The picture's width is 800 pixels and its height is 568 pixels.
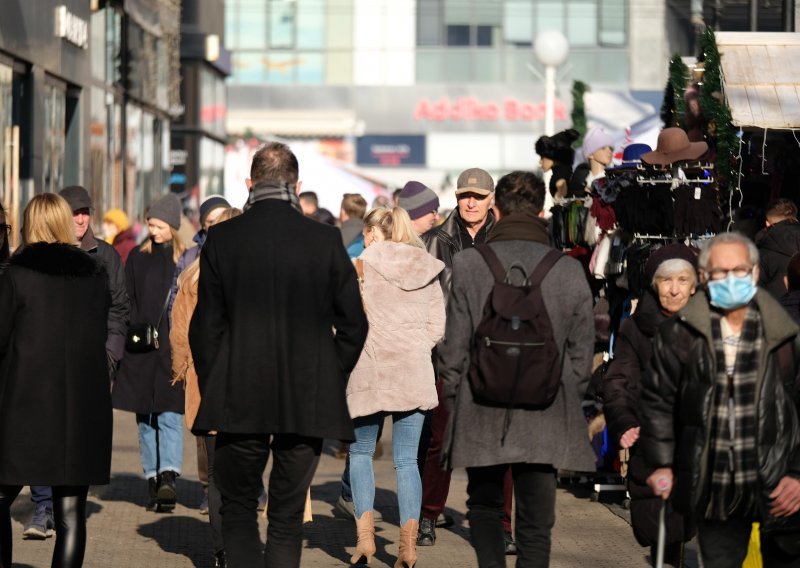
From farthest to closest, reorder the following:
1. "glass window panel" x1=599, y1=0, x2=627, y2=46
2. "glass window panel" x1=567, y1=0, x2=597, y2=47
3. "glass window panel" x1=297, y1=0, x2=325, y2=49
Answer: "glass window panel" x1=297, y1=0, x2=325, y2=49 → "glass window panel" x1=567, y1=0, x2=597, y2=47 → "glass window panel" x1=599, y1=0, x2=627, y2=46

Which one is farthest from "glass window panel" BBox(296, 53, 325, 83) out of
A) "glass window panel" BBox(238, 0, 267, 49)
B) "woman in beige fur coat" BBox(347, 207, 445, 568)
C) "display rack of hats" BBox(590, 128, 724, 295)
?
"woman in beige fur coat" BBox(347, 207, 445, 568)

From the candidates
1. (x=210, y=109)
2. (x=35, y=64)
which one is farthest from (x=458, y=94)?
(x=35, y=64)

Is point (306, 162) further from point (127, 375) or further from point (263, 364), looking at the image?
point (263, 364)

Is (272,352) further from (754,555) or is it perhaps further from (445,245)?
(445,245)

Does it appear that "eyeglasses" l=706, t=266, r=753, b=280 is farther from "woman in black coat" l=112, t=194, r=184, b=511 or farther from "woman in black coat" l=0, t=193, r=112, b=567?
"woman in black coat" l=112, t=194, r=184, b=511

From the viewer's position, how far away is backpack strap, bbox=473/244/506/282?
6664 mm

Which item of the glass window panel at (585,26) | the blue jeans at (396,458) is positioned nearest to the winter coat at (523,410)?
the blue jeans at (396,458)

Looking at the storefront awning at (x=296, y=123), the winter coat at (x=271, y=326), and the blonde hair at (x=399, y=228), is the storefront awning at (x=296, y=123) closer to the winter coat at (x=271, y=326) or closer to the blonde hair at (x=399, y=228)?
the blonde hair at (x=399, y=228)

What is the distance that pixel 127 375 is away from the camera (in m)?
10.9

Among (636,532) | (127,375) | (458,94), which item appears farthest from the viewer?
(458,94)

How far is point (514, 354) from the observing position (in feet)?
21.3

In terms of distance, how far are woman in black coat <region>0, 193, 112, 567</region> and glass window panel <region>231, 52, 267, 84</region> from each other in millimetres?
66361

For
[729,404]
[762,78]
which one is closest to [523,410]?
[729,404]

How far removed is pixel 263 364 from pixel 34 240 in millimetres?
1360
